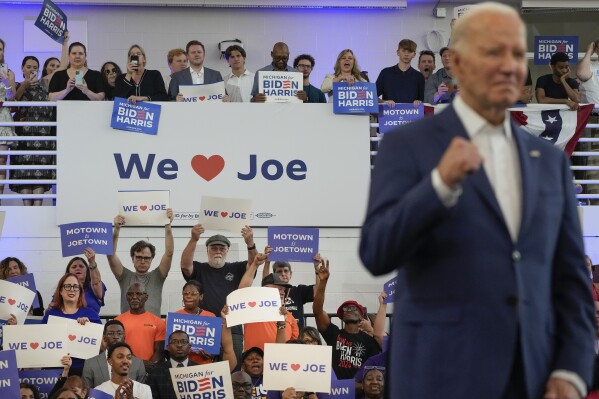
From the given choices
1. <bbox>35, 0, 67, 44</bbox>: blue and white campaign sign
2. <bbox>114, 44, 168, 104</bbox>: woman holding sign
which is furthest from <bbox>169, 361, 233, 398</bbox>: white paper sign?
<bbox>35, 0, 67, 44</bbox>: blue and white campaign sign

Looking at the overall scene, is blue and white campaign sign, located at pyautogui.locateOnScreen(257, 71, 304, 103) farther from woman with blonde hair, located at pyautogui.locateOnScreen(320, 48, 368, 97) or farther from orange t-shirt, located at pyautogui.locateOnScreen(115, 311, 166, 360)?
orange t-shirt, located at pyautogui.locateOnScreen(115, 311, 166, 360)

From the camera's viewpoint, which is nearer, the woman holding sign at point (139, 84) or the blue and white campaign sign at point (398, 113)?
the woman holding sign at point (139, 84)

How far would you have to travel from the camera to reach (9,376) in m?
7.28

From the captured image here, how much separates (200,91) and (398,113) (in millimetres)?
2023

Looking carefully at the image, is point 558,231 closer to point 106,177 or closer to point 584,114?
point 106,177

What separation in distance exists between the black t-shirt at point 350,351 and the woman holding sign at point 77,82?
3.90m

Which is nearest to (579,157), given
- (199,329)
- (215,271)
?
(215,271)

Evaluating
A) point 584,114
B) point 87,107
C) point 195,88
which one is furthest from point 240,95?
point 584,114

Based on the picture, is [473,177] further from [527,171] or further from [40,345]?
[40,345]

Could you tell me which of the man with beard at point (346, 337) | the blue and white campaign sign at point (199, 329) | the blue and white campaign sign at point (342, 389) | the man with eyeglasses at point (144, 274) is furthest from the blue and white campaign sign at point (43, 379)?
the man with beard at point (346, 337)

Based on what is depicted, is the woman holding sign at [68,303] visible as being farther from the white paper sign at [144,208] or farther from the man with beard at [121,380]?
the white paper sign at [144,208]

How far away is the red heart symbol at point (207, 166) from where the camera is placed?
11.0m

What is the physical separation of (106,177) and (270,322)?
118 inches

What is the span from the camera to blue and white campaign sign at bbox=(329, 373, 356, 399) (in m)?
7.74
